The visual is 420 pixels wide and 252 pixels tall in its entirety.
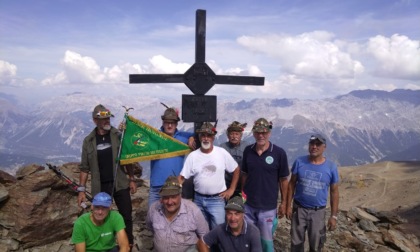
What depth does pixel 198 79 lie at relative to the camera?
759 centimetres

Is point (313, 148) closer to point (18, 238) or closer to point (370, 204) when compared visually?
point (18, 238)

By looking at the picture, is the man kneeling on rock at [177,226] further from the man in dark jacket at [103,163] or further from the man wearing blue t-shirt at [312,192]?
the man wearing blue t-shirt at [312,192]

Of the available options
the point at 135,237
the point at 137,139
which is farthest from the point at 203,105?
the point at 135,237

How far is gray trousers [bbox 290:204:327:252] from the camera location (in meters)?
6.71

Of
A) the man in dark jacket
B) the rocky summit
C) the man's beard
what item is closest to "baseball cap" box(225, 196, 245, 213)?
the man's beard

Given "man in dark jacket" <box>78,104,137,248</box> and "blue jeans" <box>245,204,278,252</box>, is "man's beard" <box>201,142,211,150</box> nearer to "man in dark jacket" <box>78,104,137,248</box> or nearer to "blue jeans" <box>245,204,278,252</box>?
"blue jeans" <box>245,204,278,252</box>

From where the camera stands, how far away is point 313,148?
21.8 feet

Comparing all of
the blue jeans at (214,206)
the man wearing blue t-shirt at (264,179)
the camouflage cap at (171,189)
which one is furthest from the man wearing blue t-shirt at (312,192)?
the camouflage cap at (171,189)

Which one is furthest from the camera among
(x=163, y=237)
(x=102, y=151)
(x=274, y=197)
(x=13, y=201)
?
(x=13, y=201)

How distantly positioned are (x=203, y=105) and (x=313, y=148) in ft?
8.79

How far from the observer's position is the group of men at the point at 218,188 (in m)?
5.42

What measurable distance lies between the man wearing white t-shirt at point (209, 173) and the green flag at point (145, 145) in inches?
28.9

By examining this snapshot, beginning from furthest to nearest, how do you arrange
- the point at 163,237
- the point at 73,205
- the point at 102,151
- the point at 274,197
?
the point at 73,205, the point at 102,151, the point at 274,197, the point at 163,237

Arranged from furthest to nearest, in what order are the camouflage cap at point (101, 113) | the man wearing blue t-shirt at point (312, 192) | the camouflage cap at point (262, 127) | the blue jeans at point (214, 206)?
1. the man wearing blue t-shirt at point (312, 192)
2. the camouflage cap at point (101, 113)
3. the blue jeans at point (214, 206)
4. the camouflage cap at point (262, 127)
